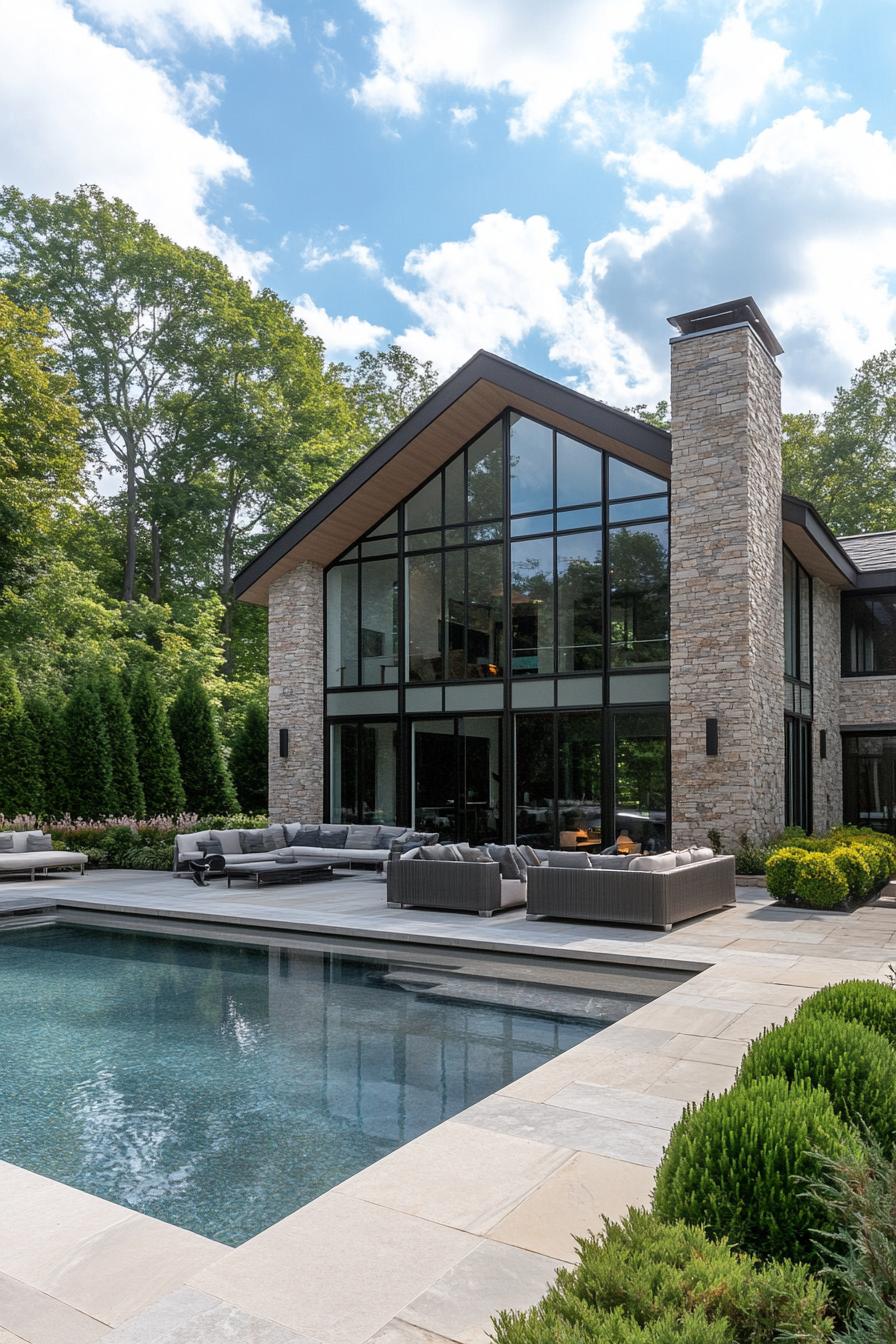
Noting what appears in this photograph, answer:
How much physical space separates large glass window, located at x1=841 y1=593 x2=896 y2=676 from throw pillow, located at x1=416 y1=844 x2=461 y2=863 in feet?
37.1

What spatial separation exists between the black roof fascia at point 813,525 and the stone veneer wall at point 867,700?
8.15 feet

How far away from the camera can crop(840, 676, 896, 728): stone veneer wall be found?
18.5 metres

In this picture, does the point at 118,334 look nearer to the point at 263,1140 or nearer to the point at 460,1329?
the point at 263,1140

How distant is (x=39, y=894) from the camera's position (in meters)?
12.6

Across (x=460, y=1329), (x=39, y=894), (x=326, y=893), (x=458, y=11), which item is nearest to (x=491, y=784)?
(x=326, y=893)

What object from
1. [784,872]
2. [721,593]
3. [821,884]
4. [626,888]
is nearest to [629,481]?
[721,593]

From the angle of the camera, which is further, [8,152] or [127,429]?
[127,429]

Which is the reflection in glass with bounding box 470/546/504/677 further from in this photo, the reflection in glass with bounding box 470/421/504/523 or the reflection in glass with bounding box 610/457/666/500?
the reflection in glass with bounding box 610/457/666/500

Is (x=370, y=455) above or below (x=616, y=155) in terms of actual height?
below

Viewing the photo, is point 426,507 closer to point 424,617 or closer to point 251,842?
point 424,617

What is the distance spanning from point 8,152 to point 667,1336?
2646 centimetres

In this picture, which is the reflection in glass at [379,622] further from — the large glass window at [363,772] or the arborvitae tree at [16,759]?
the arborvitae tree at [16,759]

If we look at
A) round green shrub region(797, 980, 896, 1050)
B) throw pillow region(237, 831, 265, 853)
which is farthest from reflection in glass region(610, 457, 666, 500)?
round green shrub region(797, 980, 896, 1050)

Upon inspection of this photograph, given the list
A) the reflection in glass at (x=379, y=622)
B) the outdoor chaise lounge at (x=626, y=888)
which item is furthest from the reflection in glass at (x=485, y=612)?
the outdoor chaise lounge at (x=626, y=888)
